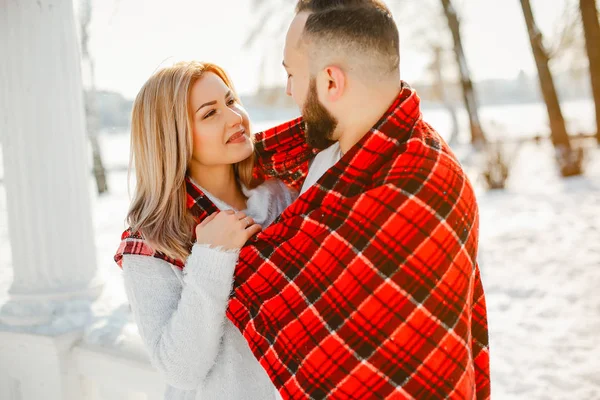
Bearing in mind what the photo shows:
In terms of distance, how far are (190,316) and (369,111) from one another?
0.67 meters

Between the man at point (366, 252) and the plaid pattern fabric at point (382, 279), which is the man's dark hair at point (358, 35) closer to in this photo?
the man at point (366, 252)

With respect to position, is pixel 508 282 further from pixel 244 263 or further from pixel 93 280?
pixel 244 263

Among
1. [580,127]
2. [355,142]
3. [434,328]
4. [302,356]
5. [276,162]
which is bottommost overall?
[580,127]

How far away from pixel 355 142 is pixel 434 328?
0.48 m

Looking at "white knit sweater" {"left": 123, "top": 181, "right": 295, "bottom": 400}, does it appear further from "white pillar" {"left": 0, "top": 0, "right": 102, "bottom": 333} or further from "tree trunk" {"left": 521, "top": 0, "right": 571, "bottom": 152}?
"tree trunk" {"left": 521, "top": 0, "right": 571, "bottom": 152}

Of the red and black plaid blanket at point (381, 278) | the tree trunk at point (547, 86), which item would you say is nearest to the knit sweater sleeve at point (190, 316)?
the red and black plaid blanket at point (381, 278)

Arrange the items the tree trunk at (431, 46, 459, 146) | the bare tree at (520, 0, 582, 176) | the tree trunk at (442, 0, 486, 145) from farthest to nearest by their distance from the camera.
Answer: the tree trunk at (431, 46, 459, 146) → the tree trunk at (442, 0, 486, 145) → the bare tree at (520, 0, 582, 176)

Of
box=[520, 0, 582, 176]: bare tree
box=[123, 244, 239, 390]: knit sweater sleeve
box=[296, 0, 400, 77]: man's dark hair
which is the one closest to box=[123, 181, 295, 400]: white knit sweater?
box=[123, 244, 239, 390]: knit sweater sleeve

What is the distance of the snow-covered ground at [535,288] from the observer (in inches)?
121

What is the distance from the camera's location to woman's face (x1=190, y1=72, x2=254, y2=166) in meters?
1.58

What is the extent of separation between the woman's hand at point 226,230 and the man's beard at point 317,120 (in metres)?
0.29

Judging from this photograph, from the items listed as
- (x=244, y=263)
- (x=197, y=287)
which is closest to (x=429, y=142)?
(x=244, y=263)

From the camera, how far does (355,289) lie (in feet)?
3.88

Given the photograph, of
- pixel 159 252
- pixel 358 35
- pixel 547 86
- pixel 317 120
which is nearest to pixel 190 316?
pixel 159 252
